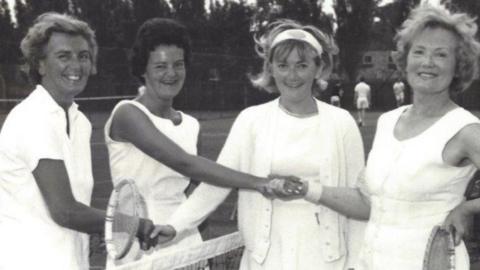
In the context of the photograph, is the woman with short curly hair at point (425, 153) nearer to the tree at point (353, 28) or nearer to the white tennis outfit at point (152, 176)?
the white tennis outfit at point (152, 176)

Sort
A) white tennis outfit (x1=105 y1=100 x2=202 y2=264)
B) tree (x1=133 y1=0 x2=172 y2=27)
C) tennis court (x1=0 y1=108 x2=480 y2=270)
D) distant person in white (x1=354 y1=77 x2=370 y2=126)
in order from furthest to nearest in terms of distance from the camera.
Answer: distant person in white (x1=354 y1=77 x2=370 y2=126) < tree (x1=133 y1=0 x2=172 y2=27) < tennis court (x1=0 y1=108 x2=480 y2=270) < white tennis outfit (x1=105 y1=100 x2=202 y2=264)

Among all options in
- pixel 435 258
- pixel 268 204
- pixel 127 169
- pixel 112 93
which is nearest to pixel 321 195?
pixel 268 204

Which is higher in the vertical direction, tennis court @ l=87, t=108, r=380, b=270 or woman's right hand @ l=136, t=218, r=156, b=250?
woman's right hand @ l=136, t=218, r=156, b=250

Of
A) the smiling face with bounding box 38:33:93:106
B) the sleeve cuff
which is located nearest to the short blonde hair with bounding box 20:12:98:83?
the smiling face with bounding box 38:33:93:106

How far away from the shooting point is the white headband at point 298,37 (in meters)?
3.70

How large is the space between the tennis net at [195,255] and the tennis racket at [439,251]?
3.36 ft

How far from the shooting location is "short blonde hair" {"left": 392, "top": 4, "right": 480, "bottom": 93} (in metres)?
3.24

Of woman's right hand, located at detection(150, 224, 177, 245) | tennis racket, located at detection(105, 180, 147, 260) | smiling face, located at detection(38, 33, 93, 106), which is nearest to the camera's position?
tennis racket, located at detection(105, 180, 147, 260)

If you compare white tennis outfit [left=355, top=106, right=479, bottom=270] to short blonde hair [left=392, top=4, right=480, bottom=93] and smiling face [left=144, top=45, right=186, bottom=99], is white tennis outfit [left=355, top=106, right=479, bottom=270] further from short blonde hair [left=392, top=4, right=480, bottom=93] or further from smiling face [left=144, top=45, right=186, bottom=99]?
smiling face [left=144, top=45, right=186, bottom=99]

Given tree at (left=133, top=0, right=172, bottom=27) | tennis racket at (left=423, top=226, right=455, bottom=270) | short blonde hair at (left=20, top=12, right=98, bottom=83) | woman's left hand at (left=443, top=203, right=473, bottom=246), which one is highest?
tree at (left=133, top=0, right=172, bottom=27)

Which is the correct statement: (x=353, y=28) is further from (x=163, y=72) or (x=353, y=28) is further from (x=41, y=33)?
(x=41, y=33)

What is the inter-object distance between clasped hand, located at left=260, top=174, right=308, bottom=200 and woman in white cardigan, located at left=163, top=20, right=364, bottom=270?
0.05 meters

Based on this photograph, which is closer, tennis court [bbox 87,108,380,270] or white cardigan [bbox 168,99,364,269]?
white cardigan [bbox 168,99,364,269]

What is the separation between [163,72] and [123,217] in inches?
33.3
